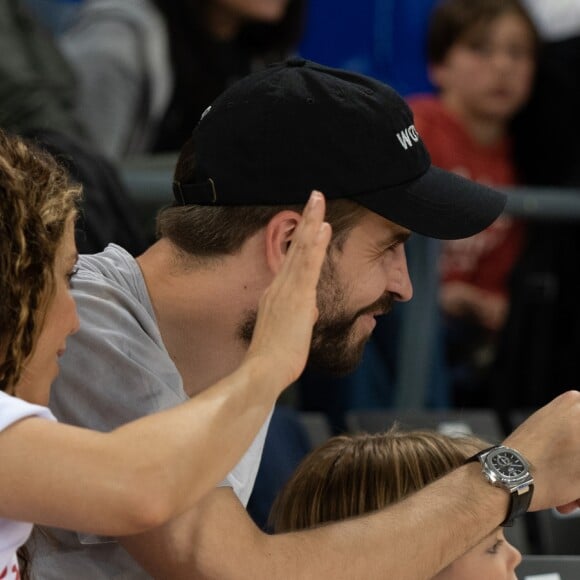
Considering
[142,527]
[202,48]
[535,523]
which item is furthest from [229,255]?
[202,48]

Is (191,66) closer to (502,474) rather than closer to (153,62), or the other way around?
(153,62)

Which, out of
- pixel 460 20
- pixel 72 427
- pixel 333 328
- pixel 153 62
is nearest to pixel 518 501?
pixel 333 328

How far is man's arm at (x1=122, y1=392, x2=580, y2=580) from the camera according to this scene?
1812mm

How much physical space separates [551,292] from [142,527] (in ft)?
8.85

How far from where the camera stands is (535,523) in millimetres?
3162

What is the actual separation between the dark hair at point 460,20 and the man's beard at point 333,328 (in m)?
2.39

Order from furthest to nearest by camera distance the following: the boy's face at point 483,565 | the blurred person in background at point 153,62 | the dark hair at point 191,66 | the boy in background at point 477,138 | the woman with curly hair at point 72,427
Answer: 1. the boy in background at point 477,138
2. the dark hair at point 191,66
3. the blurred person in background at point 153,62
4. the boy's face at point 483,565
5. the woman with curly hair at point 72,427

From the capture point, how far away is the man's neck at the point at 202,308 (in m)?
2.05

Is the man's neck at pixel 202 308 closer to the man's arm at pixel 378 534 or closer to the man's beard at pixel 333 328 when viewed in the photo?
the man's beard at pixel 333 328

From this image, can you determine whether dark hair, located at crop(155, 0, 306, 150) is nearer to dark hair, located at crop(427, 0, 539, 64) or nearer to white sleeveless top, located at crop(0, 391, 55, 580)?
dark hair, located at crop(427, 0, 539, 64)

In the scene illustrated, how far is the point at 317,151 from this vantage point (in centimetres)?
198

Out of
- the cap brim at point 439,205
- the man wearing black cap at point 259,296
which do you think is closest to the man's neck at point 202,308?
the man wearing black cap at point 259,296

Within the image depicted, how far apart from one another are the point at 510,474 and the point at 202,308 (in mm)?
521

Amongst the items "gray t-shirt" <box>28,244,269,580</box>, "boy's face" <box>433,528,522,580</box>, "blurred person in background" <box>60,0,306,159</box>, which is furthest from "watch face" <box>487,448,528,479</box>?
"blurred person in background" <box>60,0,306,159</box>
